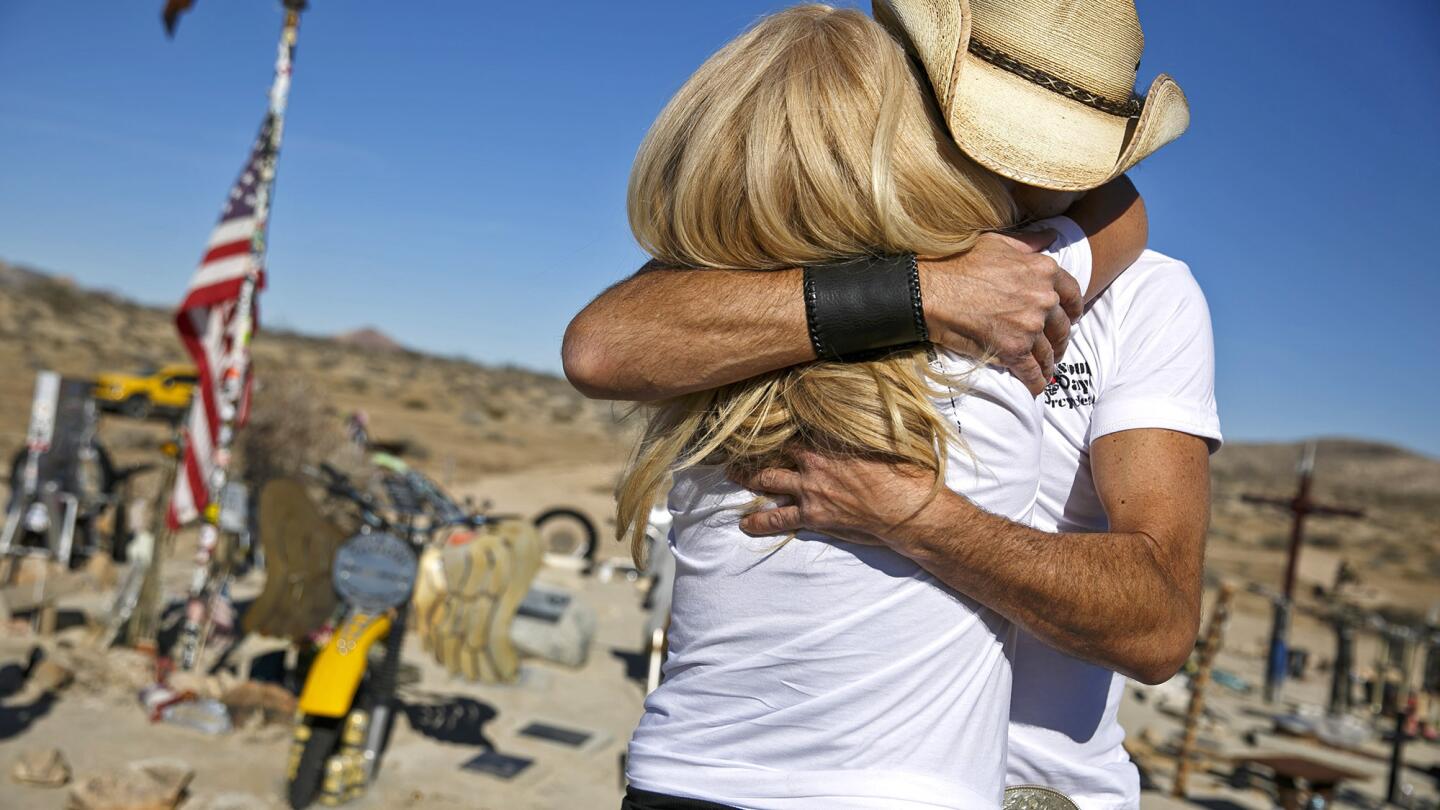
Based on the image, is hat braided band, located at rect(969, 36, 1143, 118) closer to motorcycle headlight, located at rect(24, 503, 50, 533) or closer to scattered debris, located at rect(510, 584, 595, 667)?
scattered debris, located at rect(510, 584, 595, 667)

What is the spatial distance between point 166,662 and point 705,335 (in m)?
5.62

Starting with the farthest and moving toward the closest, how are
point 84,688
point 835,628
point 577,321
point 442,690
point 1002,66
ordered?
point 442,690 < point 84,688 < point 577,321 < point 1002,66 < point 835,628

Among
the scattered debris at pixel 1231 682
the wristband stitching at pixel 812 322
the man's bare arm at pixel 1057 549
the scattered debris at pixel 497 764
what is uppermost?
the wristband stitching at pixel 812 322

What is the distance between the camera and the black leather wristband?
1284 millimetres

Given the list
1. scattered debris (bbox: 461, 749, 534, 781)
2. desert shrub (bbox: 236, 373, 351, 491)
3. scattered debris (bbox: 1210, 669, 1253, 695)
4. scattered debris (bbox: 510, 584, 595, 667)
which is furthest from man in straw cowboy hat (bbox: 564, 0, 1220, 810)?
scattered debris (bbox: 1210, 669, 1253, 695)

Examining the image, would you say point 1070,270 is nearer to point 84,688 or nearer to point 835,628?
point 835,628

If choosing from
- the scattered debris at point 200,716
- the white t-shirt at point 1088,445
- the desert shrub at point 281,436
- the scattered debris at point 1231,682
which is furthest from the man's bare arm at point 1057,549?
→ the scattered debris at point 1231,682

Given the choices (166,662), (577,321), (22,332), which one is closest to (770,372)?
(577,321)

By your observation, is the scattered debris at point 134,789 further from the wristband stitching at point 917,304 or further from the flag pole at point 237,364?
the wristband stitching at point 917,304

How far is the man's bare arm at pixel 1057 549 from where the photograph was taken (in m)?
1.23

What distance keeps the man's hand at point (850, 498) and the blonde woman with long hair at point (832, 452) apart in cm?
2

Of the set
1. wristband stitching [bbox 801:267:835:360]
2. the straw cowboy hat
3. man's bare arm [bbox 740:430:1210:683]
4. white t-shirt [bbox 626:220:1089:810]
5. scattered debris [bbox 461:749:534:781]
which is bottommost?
scattered debris [bbox 461:749:534:781]

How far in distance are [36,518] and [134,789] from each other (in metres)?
4.47

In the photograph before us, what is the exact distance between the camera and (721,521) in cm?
139
